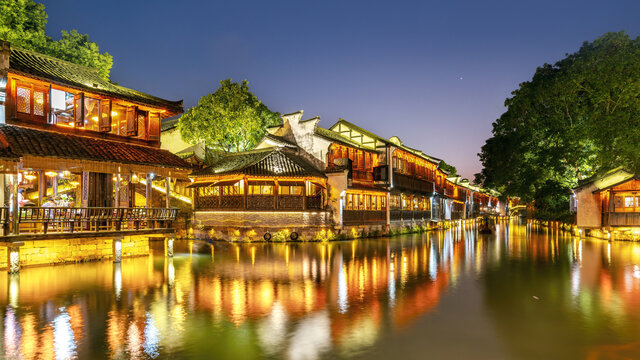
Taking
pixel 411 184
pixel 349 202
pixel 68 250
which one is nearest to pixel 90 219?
pixel 68 250

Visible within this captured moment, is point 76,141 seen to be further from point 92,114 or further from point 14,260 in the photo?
point 14,260

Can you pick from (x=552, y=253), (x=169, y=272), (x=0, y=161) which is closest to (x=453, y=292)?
(x=169, y=272)

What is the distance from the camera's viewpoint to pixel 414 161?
168 feet

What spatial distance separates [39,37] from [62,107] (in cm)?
1534

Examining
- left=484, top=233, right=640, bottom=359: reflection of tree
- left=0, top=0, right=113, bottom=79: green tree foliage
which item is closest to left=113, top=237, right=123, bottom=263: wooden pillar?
left=484, top=233, right=640, bottom=359: reflection of tree

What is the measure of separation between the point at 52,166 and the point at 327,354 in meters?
15.4

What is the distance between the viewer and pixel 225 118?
41.5 m

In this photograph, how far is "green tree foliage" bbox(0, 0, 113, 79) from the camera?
2912 cm

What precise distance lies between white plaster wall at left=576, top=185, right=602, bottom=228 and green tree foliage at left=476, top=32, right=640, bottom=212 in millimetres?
3854

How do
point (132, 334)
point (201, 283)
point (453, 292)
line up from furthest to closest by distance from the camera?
point (201, 283)
point (453, 292)
point (132, 334)

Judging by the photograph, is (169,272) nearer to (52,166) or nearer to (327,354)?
(52,166)

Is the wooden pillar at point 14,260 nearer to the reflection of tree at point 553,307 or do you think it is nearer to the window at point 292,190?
the reflection of tree at point 553,307

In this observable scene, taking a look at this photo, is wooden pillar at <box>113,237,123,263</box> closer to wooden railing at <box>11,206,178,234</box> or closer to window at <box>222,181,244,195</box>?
wooden railing at <box>11,206,178,234</box>

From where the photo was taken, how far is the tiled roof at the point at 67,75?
60.7 feet
